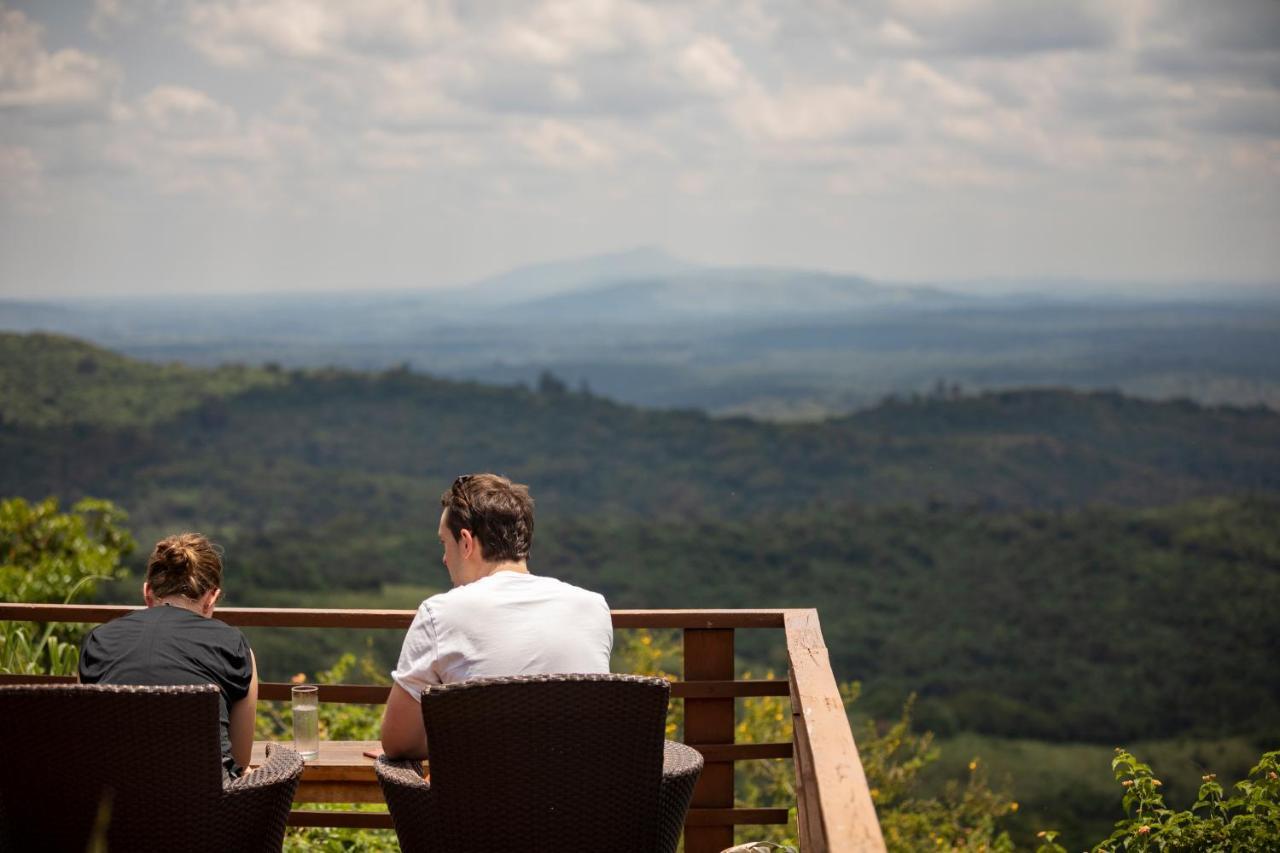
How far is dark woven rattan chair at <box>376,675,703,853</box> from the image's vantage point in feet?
7.57

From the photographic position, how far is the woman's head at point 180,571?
9.14ft

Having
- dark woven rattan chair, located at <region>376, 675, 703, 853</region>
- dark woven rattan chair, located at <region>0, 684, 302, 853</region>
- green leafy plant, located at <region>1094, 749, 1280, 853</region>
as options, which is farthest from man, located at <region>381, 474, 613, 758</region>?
green leafy plant, located at <region>1094, 749, 1280, 853</region>

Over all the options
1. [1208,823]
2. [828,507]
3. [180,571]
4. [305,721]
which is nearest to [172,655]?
[180,571]

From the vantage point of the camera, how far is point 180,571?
2791 millimetres

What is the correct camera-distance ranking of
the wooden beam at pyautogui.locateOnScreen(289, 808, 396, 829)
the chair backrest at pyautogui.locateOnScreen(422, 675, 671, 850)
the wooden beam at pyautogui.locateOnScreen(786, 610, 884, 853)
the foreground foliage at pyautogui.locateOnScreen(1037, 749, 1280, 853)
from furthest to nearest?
the wooden beam at pyautogui.locateOnScreen(289, 808, 396, 829), the foreground foliage at pyautogui.locateOnScreen(1037, 749, 1280, 853), the chair backrest at pyautogui.locateOnScreen(422, 675, 671, 850), the wooden beam at pyautogui.locateOnScreen(786, 610, 884, 853)

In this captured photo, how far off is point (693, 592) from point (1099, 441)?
4303 cm

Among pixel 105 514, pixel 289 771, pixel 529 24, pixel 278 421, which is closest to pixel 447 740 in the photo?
pixel 289 771

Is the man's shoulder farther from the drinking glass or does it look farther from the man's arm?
the drinking glass

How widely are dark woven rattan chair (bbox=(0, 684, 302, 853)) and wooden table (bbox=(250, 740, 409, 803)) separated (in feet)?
2.16

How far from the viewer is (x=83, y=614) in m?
3.67

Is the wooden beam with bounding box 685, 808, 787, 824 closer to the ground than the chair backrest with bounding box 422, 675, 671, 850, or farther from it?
closer to the ground

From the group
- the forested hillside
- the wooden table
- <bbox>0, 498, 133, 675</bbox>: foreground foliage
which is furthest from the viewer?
the forested hillside

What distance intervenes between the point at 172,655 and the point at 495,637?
58cm

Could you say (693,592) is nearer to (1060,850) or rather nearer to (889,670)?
(889,670)
